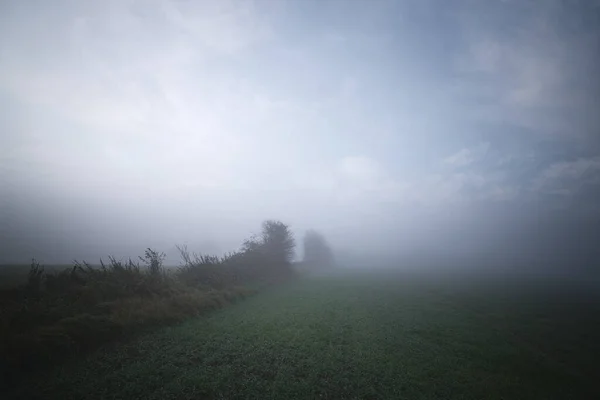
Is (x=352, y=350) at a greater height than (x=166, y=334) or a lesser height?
lesser

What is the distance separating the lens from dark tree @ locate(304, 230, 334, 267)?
92562mm

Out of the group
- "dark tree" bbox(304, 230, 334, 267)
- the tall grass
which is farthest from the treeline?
"dark tree" bbox(304, 230, 334, 267)

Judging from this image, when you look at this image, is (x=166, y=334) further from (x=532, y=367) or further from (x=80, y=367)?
(x=532, y=367)

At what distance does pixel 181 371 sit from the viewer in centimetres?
1145

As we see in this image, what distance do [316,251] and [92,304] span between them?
8160 cm

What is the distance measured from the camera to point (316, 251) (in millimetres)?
95125

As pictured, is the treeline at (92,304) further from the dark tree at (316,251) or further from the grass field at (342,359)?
the dark tree at (316,251)

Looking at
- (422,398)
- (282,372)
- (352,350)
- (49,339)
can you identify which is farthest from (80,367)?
(422,398)

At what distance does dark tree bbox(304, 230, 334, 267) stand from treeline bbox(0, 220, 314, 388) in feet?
205

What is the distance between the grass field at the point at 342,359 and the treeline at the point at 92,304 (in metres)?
1.33

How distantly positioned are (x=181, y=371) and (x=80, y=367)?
15.0 feet

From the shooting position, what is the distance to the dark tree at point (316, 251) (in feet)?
304

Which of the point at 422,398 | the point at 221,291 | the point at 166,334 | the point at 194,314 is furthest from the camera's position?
the point at 221,291

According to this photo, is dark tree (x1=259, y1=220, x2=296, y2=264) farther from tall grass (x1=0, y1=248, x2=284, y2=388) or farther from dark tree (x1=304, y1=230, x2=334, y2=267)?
dark tree (x1=304, y1=230, x2=334, y2=267)
